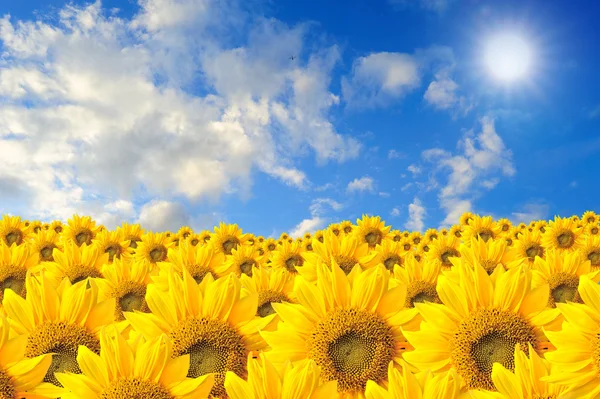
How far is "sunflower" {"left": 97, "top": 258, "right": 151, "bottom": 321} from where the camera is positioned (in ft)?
18.2

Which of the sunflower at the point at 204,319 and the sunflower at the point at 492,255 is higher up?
the sunflower at the point at 492,255

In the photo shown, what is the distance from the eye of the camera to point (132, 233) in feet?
38.6

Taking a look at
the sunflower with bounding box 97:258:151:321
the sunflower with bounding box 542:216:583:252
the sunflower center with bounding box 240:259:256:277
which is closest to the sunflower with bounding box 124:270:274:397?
the sunflower with bounding box 97:258:151:321

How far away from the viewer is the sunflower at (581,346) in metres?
2.83

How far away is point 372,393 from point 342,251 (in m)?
4.13

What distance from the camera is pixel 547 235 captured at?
14.8 metres

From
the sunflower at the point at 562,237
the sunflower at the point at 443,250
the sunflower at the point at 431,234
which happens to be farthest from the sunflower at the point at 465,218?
the sunflower at the point at 443,250

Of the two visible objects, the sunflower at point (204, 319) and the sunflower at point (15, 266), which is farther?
the sunflower at point (15, 266)

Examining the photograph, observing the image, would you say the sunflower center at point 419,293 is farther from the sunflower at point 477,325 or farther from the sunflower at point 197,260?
the sunflower at point 197,260

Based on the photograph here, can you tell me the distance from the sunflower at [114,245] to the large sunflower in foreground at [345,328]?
7821 mm

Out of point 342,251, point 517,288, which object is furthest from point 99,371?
point 342,251

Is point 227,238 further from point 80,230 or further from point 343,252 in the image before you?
point 343,252

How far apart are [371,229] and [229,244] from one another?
366cm

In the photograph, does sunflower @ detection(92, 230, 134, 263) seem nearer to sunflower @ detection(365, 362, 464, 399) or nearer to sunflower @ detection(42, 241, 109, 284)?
sunflower @ detection(42, 241, 109, 284)
